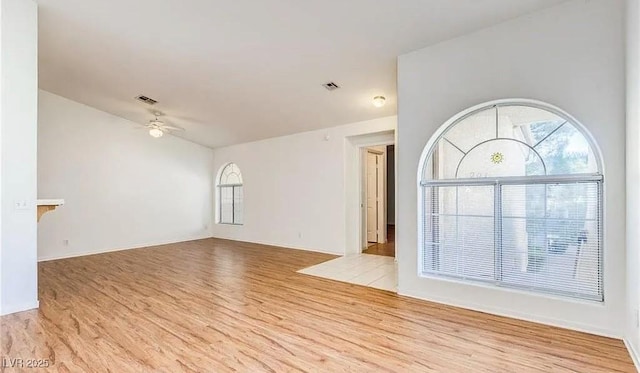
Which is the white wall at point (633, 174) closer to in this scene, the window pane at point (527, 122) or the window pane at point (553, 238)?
the window pane at point (553, 238)

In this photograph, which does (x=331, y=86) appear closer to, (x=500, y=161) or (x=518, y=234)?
(x=500, y=161)

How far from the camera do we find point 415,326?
2.70m

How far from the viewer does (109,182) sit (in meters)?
6.43

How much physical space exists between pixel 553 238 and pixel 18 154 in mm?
5091

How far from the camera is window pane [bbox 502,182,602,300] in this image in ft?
8.63

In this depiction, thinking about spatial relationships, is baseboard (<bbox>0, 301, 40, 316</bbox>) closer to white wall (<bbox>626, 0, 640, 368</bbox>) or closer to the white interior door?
white wall (<bbox>626, 0, 640, 368</bbox>)

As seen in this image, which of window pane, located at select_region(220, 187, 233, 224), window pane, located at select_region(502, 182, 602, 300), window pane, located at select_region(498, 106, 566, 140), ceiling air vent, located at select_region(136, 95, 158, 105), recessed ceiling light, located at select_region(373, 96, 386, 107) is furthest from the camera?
window pane, located at select_region(220, 187, 233, 224)

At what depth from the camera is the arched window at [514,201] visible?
267 centimetres

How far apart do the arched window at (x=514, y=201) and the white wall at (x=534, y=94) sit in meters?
0.10

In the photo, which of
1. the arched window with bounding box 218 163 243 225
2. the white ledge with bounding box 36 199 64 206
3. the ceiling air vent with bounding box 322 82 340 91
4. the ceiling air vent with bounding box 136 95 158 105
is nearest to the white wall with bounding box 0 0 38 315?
the white ledge with bounding box 36 199 64 206

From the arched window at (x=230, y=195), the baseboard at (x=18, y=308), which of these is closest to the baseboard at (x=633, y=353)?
the baseboard at (x=18, y=308)

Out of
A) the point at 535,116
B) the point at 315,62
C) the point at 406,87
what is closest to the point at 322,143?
the point at 315,62

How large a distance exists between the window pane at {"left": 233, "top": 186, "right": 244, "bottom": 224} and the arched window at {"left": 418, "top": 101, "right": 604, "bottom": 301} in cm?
549

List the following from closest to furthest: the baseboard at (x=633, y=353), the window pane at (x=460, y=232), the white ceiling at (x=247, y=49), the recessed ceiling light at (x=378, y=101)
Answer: the baseboard at (x=633, y=353), the white ceiling at (x=247, y=49), the window pane at (x=460, y=232), the recessed ceiling light at (x=378, y=101)
